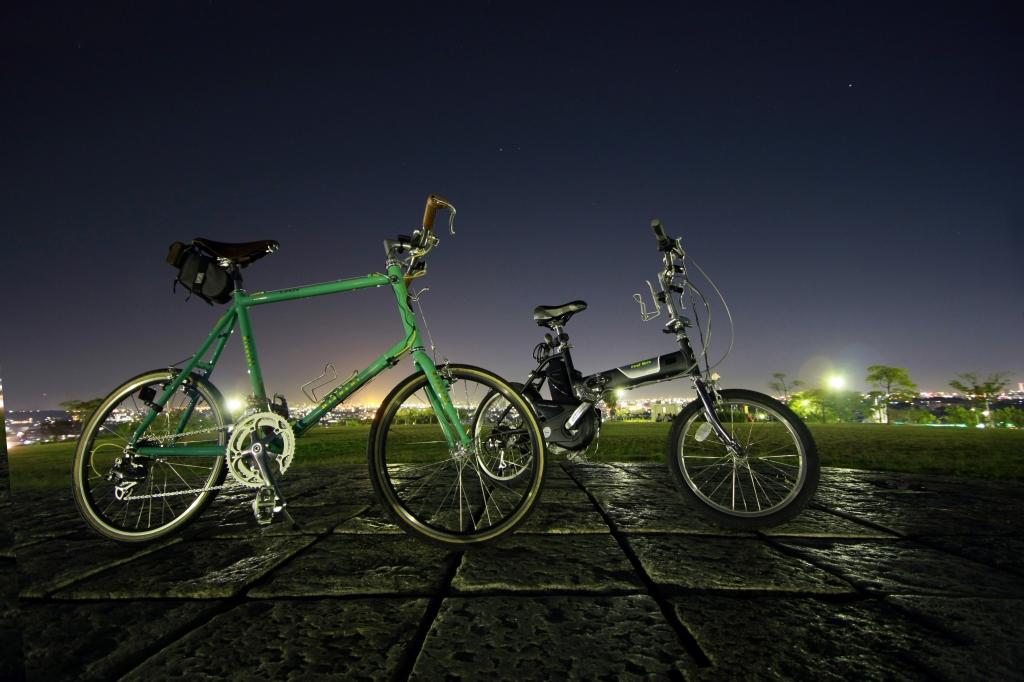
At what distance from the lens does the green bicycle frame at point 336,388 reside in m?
2.34

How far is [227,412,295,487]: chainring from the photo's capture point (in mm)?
2461

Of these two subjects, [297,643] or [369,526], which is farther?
[369,526]

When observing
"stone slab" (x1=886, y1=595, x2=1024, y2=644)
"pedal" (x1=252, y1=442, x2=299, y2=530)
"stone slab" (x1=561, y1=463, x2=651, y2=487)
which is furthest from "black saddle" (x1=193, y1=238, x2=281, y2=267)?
"stone slab" (x1=886, y1=595, x2=1024, y2=644)

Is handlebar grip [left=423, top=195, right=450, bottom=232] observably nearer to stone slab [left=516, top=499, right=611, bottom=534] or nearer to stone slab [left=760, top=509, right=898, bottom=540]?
stone slab [left=516, top=499, right=611, bottom=534]

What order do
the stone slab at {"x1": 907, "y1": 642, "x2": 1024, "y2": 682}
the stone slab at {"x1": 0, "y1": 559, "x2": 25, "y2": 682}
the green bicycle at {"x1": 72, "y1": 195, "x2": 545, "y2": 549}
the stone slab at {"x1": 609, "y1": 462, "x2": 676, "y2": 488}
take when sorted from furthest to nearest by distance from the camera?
the stone slab at {"x1": 609, "y1": 462, "x2": 676, "y2": 488} < the green bicycle at {"x1": 72, "y1": 195, "x2": 545, "y2": 549} < the stone slab at {"x1": 907, "y1": 642, "x2": 1024, "y2": 682} < the stone slab at {"x1": 0, "y1": 559, "x2": 25, "y2": 682}

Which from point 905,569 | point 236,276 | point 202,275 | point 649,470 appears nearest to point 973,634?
point 905,569

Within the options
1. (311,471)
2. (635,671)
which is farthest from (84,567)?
(311,471)

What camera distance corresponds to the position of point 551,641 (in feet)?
4.36

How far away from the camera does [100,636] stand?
4.69 ft

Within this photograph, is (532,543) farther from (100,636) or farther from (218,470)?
(218,470)

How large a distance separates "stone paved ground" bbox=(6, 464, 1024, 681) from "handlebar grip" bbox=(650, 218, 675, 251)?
66.4 inches

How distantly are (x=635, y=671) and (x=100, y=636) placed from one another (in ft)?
5.19

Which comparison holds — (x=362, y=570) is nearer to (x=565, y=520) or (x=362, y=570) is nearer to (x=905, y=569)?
(x=565, y=520)

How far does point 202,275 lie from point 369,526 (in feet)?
5.54
